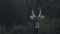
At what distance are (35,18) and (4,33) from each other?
928cm

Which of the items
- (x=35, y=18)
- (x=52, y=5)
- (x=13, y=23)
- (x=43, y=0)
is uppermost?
(x=43, y=0)

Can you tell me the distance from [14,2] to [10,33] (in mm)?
5706

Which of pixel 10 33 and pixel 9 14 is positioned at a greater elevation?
pixel 9 14

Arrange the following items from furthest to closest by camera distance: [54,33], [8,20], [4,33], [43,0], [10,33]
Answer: [43,0] < [8,20] < [10,33] < [4,33] < [54,33]

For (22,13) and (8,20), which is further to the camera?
(22,13)

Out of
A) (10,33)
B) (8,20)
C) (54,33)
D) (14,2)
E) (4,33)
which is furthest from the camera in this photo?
(14,2)

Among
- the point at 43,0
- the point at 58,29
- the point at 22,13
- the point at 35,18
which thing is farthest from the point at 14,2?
the point at 35,18

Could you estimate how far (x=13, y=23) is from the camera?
3334cm

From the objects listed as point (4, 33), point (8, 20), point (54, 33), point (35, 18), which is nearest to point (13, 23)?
point (8, 20)

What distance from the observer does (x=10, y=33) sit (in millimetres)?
30469

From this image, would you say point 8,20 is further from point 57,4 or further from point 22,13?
point 57,4

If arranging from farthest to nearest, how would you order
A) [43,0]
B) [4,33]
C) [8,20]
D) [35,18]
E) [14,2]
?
[43,0]
[14,2]
[8,20]
[4,33]
[35,18]

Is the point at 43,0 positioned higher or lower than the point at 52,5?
higher

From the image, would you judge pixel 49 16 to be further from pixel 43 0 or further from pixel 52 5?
pixel 43 0
